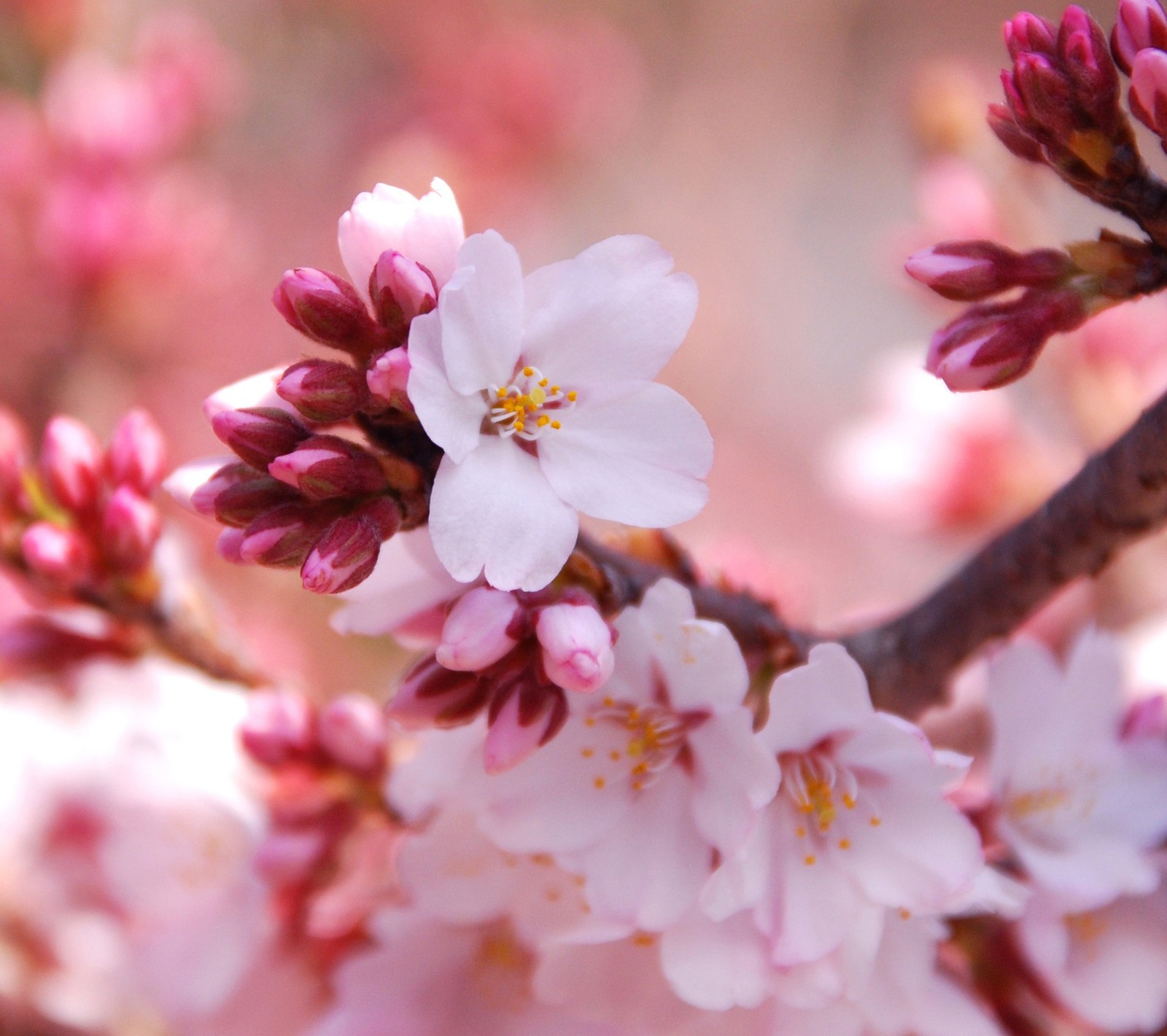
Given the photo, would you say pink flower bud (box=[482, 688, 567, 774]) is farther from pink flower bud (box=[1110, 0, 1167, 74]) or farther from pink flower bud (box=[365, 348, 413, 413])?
pink flower bud (box=[1110, 0, 1167, 74])

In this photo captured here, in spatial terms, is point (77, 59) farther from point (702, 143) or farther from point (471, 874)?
point (702, 143)

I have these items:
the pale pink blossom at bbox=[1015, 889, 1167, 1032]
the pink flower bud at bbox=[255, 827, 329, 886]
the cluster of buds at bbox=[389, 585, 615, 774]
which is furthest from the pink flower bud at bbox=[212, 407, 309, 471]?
the pale pink blossom at bbox=[1015, 889, 1167, 1032]

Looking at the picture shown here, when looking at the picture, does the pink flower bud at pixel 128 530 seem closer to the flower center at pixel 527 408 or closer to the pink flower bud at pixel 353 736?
the pink flower bud at pixel 353 736

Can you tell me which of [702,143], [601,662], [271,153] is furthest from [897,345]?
[601,662]

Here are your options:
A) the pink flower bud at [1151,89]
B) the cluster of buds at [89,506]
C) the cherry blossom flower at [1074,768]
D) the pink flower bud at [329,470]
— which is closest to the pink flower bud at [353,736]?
the cluster of buds at [89,506]

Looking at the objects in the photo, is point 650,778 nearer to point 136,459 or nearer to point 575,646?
point 575,646
